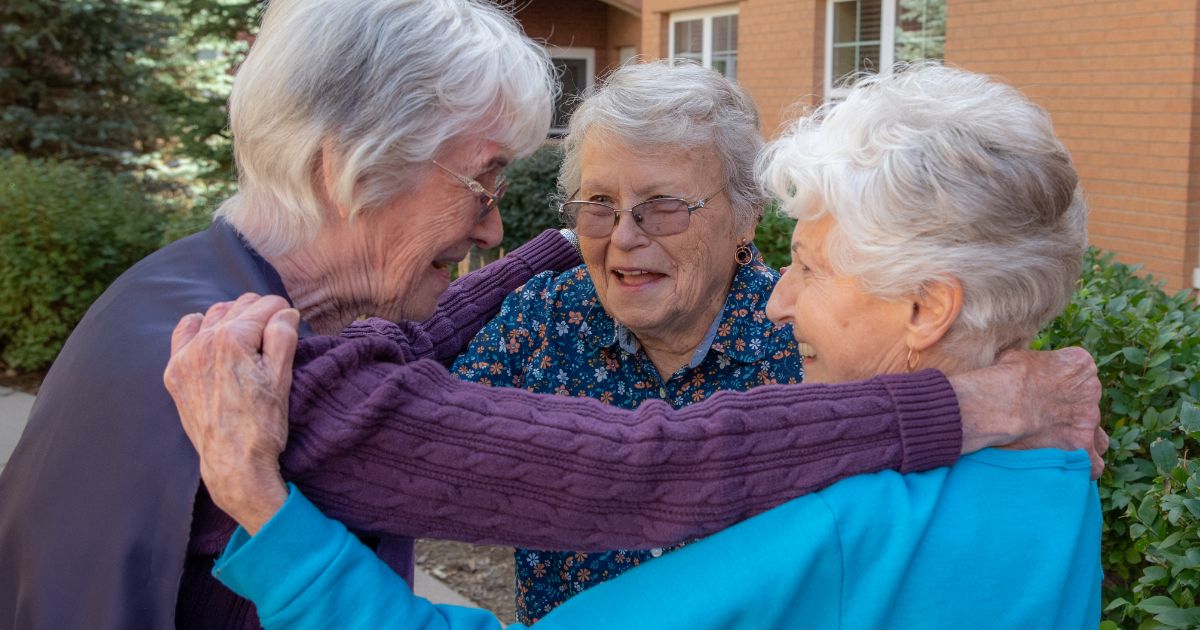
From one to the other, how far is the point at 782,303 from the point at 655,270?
0.77 meters

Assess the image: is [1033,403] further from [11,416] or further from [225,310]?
[11,416]

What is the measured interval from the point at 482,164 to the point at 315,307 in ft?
1.29

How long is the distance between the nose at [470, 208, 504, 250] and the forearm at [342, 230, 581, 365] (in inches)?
11.1

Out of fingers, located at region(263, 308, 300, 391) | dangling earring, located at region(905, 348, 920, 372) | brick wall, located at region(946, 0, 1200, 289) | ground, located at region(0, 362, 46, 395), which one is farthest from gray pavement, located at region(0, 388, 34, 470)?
brick wall, located at region(946, 0, 1200, 289)

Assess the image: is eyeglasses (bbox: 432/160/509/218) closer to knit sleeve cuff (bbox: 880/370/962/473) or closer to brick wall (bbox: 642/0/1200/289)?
knit sleeve cuff (bbox: 880/370/962/473)

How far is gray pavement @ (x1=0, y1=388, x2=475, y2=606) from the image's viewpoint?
5309mm

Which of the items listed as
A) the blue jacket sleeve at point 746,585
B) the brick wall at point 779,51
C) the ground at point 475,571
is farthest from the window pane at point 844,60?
the blue jacket sleeve at point 746,585

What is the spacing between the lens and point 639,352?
276 cm

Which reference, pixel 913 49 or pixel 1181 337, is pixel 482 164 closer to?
pixel 1181 337

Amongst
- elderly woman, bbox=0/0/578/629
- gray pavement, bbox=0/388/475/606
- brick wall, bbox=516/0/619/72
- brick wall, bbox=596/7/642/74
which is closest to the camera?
elderly woman, bbox=0/0/578/629

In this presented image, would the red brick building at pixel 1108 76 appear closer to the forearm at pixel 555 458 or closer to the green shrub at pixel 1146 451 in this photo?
the green shrub at pixel 1146 451

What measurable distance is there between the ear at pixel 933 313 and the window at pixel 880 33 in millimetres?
8444

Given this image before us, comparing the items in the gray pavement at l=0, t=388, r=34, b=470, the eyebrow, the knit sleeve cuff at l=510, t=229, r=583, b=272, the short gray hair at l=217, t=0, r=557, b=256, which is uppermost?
the short gray hair at l=217, t=0, r=557, b=256

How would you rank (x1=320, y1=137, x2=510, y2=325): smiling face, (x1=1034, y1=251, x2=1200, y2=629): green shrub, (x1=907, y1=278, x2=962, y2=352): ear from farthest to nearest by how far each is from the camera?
(x1=1034, y1=251, x2=1200, y2=629): green shrub
(x1=320, y1=137, x2=510, y2=325): smiling face
(x1=907, y1=278, x2=962, y2=352): ear
